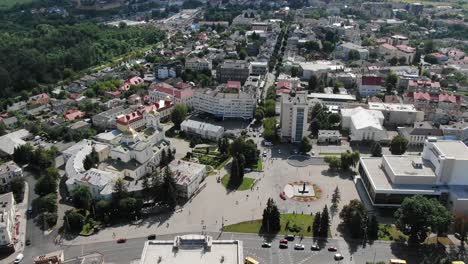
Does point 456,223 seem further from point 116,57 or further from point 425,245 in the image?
point 116,57

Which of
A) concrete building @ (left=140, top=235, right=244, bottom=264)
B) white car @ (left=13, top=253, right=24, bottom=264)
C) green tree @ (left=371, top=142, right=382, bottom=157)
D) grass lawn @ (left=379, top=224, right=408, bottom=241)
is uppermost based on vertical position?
concrete building @ (left=140, top=235, right=244, bottom=264)

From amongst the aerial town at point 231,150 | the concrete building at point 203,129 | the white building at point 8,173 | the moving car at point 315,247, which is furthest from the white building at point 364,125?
the white building at point 8,173

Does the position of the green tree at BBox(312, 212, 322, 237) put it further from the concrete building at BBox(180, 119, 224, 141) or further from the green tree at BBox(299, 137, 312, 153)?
the concrete building at BBox(180, 119, 224, 141)

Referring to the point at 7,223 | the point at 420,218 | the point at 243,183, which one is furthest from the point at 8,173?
the point at 420,218

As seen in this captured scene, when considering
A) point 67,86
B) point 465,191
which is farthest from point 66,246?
point 67,86

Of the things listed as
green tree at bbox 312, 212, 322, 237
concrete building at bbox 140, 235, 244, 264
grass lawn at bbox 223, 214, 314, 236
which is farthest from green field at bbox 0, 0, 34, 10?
green tree at bbox 312, 212, 322, 237

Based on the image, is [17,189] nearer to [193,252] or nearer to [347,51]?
[193,252]
